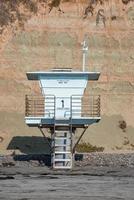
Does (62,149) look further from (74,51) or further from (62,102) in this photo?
(74,51)

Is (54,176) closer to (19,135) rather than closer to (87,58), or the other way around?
(19,135)

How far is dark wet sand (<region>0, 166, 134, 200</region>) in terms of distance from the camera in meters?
20.5

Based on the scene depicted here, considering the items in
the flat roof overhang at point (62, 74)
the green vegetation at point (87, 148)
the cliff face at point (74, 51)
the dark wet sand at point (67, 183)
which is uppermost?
the cliff face at point (74, 51)

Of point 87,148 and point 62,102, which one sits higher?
point 62,102

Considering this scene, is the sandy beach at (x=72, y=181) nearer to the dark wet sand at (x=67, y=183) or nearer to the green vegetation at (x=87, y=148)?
the dark wet sand at (x=67, y=183)

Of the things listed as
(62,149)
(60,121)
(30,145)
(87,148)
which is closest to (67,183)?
(62,149)

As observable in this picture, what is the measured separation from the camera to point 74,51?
47.6 m

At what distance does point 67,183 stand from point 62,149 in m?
6.67

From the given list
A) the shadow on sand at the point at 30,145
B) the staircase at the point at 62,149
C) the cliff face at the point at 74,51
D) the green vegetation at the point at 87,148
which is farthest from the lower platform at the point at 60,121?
the cliff face at the point at 74,51

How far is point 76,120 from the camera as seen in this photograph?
31547 millimetres

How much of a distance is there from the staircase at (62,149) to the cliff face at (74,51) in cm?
1331

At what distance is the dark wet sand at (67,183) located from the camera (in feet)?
67.4

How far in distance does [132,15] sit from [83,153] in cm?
1360

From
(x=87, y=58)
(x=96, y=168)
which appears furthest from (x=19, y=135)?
(x=96, y=168)
